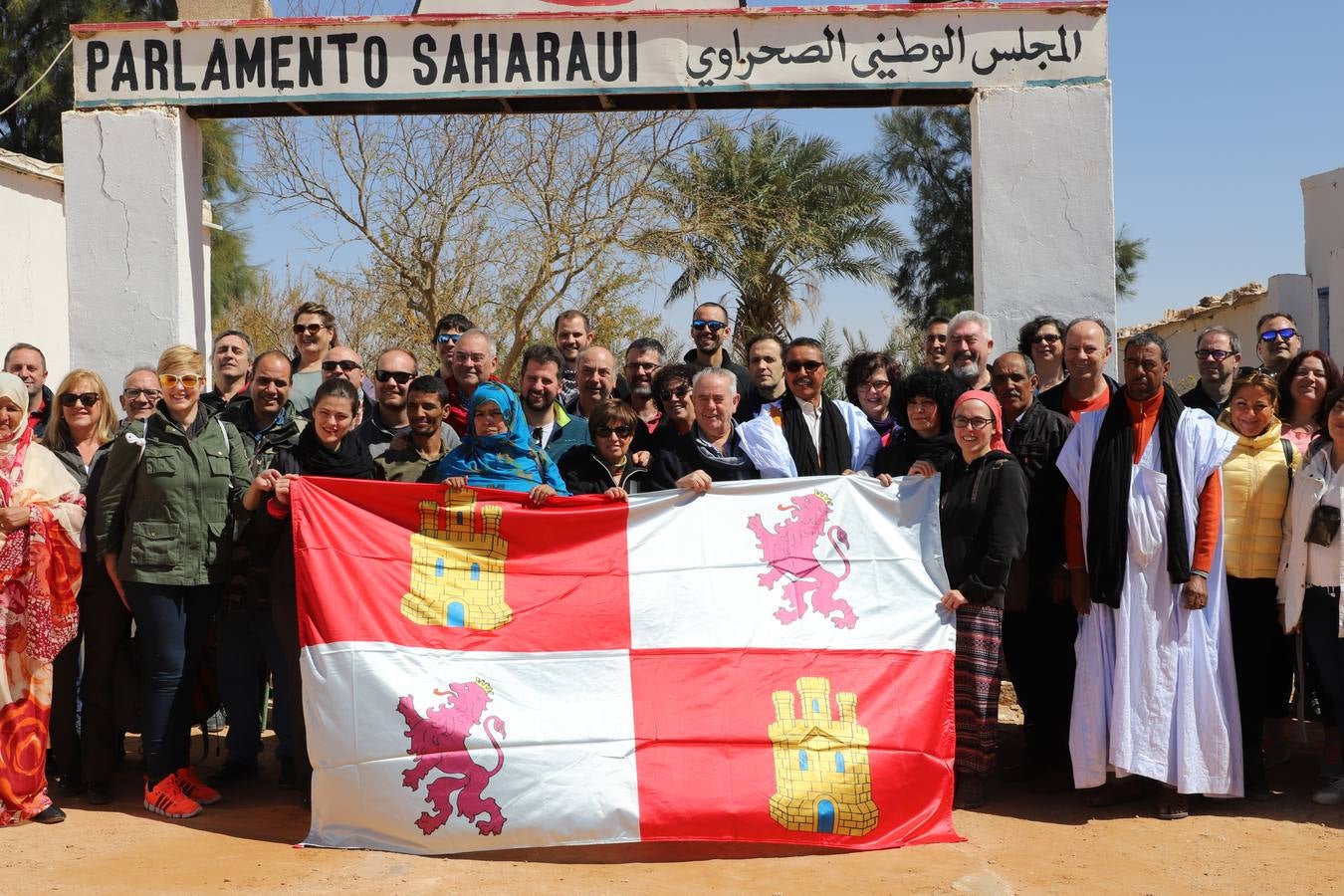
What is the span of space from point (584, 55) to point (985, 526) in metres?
3.90

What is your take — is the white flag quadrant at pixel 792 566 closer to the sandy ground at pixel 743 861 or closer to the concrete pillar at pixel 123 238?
the sandy ground at pixel 743 861

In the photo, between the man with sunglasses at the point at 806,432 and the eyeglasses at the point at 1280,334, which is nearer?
the man with sunglasses at the point at 806,432

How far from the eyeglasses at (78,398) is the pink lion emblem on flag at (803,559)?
10.9ft

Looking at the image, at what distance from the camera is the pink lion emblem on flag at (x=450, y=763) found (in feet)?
16.7

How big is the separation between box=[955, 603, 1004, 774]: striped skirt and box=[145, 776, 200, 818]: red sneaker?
3.46 m

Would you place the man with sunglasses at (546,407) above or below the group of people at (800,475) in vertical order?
above

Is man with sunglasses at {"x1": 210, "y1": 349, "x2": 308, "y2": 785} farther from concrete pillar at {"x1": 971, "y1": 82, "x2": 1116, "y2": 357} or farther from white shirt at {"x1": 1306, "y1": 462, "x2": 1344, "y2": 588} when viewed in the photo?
white shirt at {"x1": 1306, "y1": 462, "x2": 1344, "y2": 588}

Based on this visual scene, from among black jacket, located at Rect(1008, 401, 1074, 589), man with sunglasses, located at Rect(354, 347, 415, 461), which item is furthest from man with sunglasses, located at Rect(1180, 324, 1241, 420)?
man with sunglasses, located at Rect(354, 347, 415, 461)

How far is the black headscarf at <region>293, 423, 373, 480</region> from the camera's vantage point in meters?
5.80

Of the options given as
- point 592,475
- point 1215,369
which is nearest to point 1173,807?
point 1215,369

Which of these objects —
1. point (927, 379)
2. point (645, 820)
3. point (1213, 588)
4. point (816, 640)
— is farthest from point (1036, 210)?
point (645, 820)

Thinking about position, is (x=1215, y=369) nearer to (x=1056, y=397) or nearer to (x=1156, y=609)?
(x=1056, y=397)

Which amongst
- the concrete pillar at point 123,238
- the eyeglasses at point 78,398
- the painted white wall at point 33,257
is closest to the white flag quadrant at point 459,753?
the eyeglasses at point 78,398

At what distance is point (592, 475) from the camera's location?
596cm
